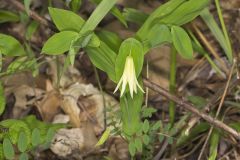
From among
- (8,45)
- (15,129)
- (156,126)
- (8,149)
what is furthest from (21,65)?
(156,126)

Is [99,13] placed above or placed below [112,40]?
above

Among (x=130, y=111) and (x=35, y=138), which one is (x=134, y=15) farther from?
(x=35, y=138)

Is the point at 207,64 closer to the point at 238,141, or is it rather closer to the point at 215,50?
the point at 215,50

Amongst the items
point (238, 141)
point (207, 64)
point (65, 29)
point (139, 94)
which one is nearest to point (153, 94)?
point (207, 64)

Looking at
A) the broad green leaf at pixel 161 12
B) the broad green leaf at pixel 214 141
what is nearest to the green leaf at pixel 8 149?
the broad green leaf at pixel 161 12

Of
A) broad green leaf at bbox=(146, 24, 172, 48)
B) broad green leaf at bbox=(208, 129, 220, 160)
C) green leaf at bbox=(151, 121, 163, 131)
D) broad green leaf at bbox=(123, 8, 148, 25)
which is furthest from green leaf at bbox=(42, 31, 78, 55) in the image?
broad green leaf at bbox=(208, 129, 220, 160)

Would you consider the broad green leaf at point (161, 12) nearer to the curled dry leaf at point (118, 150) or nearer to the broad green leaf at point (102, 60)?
the broad green leaf at point (102, 60)
